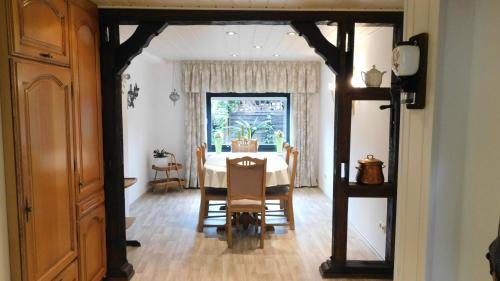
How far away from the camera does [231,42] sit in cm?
460

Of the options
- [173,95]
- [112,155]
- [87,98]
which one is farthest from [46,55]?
[173,95]

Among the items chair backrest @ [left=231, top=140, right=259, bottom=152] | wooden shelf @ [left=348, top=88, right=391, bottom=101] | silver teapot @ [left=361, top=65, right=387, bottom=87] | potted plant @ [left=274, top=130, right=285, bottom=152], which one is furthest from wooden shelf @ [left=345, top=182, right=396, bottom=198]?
potted plant @ [left=274, top=130, right=285, bottom=152]

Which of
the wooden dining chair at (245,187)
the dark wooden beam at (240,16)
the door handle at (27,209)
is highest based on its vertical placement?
the dark wooden beam at (240,16)

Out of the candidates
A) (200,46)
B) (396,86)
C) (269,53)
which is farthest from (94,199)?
(269,53)

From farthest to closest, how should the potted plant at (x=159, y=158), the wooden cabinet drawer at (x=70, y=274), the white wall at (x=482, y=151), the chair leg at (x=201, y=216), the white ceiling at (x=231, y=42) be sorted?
the potted plant at (x=159, y=158) → the chair leg at (x=201, y=216) → the white ceiling at (x=231, y=42) → the wooden cabinet drawer at (x=70, y=274) → the white wall at (x=482, y=151)

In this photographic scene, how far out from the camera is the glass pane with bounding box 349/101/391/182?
335 cm

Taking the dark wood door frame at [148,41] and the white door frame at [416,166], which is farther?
the dark wood door frame at [148,41]

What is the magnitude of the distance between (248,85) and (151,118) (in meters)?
1.87

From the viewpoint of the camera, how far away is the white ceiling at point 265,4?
104 inches

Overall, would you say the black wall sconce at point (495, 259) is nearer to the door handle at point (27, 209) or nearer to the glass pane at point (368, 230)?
the door handle at point (27, 209)

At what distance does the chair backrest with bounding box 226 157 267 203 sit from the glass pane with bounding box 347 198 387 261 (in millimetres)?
1145

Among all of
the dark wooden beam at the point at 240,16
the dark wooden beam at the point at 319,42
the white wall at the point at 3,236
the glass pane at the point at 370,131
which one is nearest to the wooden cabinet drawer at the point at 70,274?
the white wall at the point at 3,236

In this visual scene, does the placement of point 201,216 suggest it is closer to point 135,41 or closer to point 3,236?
point 135,41

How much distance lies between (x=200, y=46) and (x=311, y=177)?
322 cm
